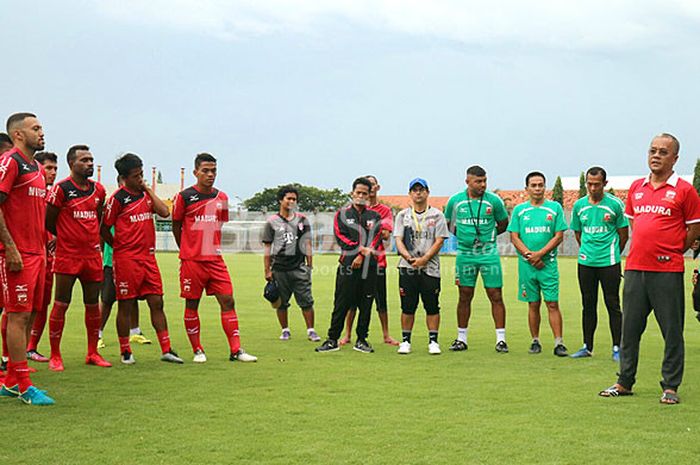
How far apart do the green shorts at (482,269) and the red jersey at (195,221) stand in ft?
10.0

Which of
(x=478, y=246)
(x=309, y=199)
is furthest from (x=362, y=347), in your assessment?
(x=309, y=199)

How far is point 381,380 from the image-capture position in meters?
7.88

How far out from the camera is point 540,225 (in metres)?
9.88

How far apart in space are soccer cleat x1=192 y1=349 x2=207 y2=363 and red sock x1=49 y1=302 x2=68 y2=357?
1417mm

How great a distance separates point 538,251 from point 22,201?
19.0 feet

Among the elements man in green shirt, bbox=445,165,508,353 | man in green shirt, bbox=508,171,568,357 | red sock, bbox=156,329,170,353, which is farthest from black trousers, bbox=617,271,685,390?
red sock, bbox=156,329,170,353

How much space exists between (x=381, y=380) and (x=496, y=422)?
2.01 meters

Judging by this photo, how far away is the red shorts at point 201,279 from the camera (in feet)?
29.8

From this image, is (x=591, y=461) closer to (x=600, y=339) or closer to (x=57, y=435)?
(x=57, y=435)

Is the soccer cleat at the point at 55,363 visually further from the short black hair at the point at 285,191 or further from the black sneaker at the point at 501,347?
the black sneaker at the point at 501,347

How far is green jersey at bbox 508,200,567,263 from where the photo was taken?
388 inches

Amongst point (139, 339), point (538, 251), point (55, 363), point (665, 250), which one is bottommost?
point (139, 339)

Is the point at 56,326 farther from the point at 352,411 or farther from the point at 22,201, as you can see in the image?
the point at 352,411

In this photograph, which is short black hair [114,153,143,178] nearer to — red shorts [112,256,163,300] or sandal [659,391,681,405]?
red shorts [112,256,163,300]
